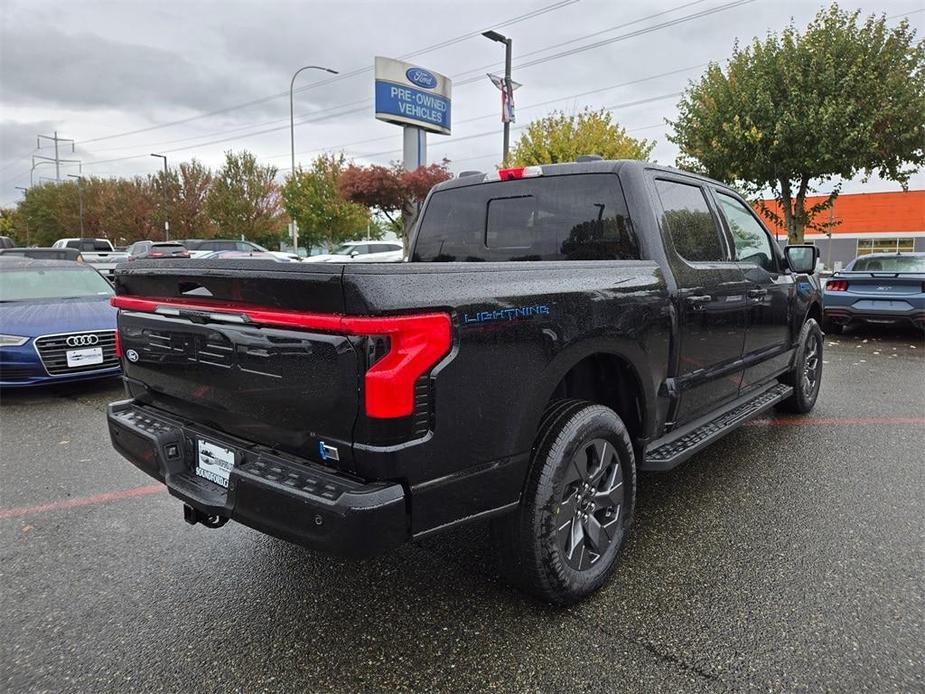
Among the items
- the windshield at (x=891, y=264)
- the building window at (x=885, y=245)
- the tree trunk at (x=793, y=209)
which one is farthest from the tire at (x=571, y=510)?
the building window at (x=885, y=245)

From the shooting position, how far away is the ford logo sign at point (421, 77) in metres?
27.5

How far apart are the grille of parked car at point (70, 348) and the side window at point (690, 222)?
557 centimetres

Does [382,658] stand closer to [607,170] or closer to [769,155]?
[607,170]

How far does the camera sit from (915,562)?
2889 millimetres

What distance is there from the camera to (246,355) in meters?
2.16

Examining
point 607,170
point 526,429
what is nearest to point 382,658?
point 526,429

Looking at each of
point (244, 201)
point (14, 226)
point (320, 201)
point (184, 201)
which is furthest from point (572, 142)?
point (14, 226)

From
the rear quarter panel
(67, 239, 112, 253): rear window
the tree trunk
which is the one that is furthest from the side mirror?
(67, 239, 112, 253): rear window

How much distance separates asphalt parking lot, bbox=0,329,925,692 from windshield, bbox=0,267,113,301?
389 centimetres

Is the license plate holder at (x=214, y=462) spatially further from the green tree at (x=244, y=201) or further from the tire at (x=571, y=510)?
the green tree at (x=244, y=201)

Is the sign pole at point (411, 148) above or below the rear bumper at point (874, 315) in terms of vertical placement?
above

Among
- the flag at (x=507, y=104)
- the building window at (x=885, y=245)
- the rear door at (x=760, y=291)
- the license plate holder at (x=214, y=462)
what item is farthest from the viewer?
the building window at (x=885, y=245)

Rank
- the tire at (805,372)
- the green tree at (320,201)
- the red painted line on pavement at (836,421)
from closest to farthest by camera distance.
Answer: the tire at (805,372) → the red painted line on pavement at (836,421) → the green tree at (320,201)

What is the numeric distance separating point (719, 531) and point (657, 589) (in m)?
0.75
